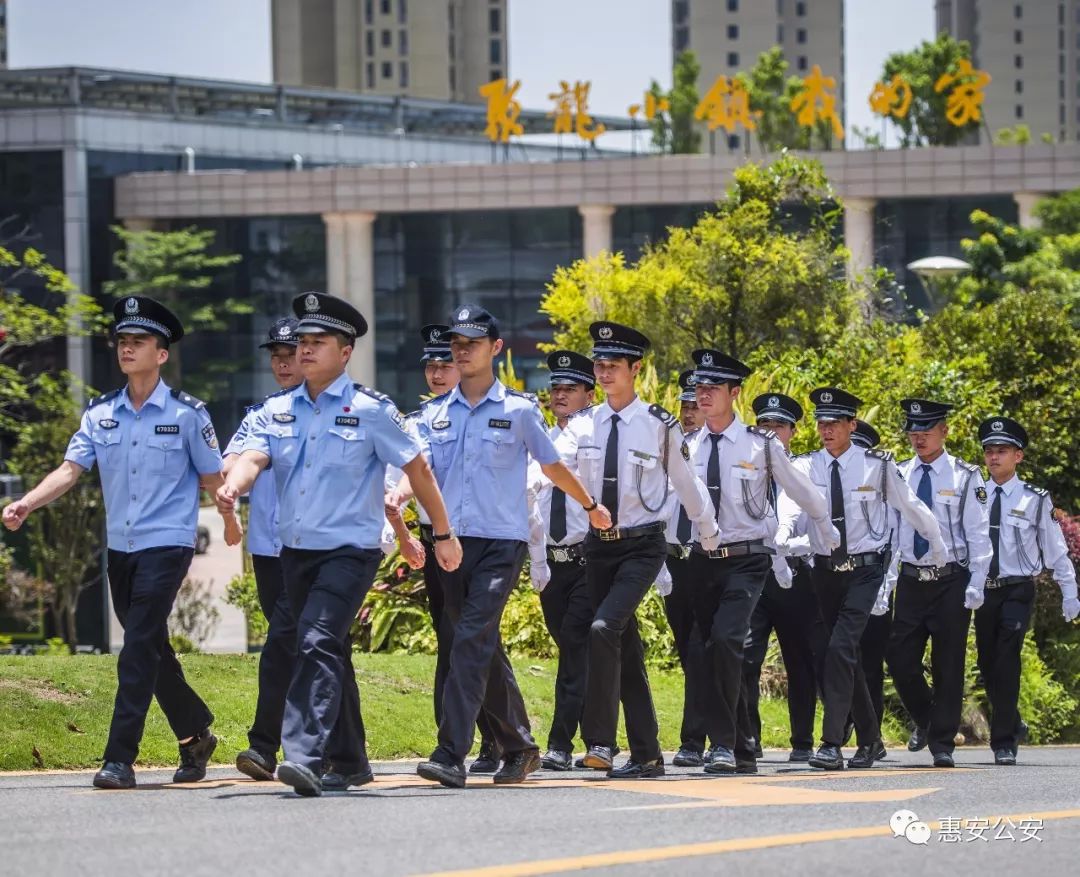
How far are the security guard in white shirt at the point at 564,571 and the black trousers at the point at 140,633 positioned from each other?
2.67 m

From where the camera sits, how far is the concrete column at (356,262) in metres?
68.7

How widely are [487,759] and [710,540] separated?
1.70 meters

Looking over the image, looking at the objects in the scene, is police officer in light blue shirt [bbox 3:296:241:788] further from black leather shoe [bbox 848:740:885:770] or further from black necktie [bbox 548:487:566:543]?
black leather shoe [bbox 848:740:885:770]

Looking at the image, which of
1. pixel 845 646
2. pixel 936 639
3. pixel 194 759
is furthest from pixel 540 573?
pixel 936 639

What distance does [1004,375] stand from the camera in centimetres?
2583

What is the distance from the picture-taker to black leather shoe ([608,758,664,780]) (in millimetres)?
11805

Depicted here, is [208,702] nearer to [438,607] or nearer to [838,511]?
[438,607]

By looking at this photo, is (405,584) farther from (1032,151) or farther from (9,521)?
(1032,151)

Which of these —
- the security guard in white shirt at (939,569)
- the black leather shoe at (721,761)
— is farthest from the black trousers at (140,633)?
the security guard in white shirt at (939,569)

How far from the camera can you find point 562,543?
44.1 feet

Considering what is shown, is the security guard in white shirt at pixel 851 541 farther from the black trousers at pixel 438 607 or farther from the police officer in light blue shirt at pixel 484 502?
the police officer in light blue shirt at pixel 484 502

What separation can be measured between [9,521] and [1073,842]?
195 inches

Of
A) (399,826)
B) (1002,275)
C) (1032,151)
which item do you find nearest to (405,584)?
(399,826)

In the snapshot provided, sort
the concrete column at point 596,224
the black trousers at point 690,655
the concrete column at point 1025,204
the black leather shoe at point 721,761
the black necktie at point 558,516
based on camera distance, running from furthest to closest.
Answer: the concrete column at point 596,224 < the concrete column at point 1025,204 < the black necktie at point 558,516 < the black trousers at point 690,655 < the black leather shoe at point 721,761
